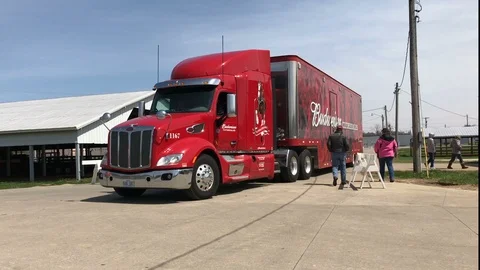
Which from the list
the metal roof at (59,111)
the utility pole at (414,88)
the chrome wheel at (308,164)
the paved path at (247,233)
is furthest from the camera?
the metal roof at (59,111)

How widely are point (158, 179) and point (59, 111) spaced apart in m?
19.4

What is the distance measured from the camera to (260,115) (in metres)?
12.6

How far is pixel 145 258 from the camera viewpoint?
5.30 meters

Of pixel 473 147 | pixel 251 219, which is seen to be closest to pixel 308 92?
pixel 251 219

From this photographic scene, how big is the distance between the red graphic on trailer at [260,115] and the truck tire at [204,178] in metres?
2.19

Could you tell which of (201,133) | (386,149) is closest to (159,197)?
(201,133)

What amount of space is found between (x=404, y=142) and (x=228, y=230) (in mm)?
120691

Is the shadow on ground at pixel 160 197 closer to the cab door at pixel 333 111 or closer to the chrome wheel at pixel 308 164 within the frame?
the chrome wheel at pixel 308 164

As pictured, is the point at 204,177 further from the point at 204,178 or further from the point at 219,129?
the point at 219,129

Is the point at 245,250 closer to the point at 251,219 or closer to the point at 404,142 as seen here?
the point at 251,219

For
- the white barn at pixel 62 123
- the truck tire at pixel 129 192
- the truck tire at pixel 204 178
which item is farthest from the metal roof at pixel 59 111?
the truck tire at pixel 204 178

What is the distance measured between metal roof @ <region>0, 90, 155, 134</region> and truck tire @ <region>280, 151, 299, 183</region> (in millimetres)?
11233

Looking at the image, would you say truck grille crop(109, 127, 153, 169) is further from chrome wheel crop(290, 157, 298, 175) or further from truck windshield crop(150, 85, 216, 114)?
chrome wheel crop(290, 157, 298, 175)

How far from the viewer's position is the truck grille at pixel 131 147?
9.91m
